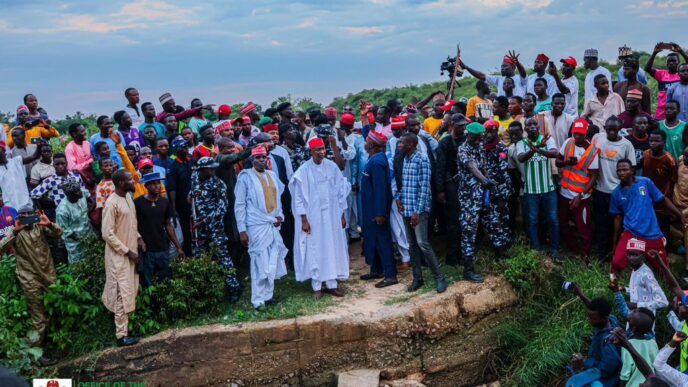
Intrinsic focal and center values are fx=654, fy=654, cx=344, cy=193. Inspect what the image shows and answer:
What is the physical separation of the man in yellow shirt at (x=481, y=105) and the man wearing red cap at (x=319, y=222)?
2.82 m

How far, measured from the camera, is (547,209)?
8734mm

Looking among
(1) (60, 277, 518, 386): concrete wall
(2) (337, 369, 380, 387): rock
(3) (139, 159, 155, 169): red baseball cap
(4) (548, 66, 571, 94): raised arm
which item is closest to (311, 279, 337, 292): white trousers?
(1) (60, 277, 518, 386): concrete wall

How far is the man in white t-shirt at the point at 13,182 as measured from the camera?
8234 millimetres

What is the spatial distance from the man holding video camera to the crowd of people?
16mm

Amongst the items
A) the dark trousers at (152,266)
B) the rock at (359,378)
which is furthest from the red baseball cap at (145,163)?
the rock at (359,378)

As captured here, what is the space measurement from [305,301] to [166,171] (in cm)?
246

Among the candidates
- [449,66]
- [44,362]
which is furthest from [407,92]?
[44,362]

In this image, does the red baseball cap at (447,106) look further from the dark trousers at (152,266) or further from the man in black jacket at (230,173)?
the dark trousers at (152,266)

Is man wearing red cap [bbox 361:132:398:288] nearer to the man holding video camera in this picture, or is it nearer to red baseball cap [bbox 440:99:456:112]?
red baseball cap [bbox 440:99:456:112]

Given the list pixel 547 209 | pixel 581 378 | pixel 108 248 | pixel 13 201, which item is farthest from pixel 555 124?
pixel 13 201

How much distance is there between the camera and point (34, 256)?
756 centimetres

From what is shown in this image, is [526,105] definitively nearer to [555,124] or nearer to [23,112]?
[555,124]

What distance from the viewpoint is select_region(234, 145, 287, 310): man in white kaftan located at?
7938 mm

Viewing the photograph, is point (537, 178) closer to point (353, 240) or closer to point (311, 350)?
point (353, 240)
